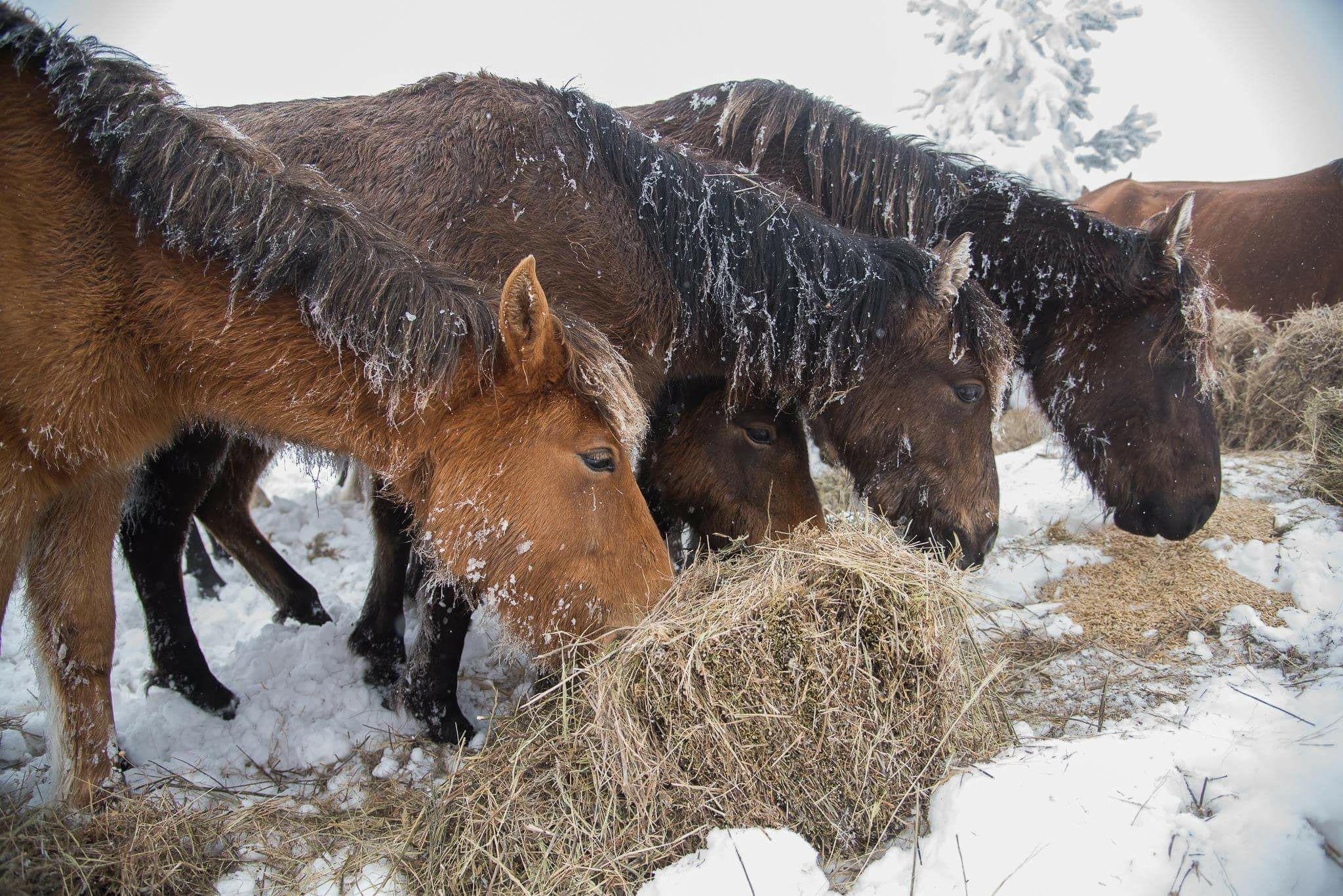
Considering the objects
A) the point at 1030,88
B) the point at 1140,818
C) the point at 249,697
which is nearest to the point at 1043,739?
the point at 1140,818

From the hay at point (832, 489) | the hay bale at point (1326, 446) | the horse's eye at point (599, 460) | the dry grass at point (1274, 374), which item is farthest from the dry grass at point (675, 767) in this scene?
the dry grass at point (1274, 374)

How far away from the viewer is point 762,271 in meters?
3.01

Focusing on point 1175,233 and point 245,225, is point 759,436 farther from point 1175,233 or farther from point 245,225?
point 1175,233

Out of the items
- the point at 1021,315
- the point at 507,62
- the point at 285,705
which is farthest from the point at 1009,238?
the point at 507,62

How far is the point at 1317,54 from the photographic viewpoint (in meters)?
8.45

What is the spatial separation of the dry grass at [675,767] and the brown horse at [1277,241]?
5.95 m

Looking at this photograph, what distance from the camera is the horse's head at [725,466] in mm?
3314

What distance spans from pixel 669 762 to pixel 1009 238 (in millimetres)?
3333

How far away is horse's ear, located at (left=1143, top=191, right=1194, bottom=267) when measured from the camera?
12.5 ft

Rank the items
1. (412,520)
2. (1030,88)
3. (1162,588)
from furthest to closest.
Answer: (1030,88), (1162,588), (412,520)

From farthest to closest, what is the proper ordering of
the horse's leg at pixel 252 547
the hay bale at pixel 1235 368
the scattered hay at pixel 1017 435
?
1. the scattered hay at pixel 1017 435
2. the hay bale at pixel 1235 368
3. the horse's leg at pixel 252 547

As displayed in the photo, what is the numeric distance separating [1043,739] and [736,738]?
1.17 metres

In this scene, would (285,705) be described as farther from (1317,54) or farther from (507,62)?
(507,62)

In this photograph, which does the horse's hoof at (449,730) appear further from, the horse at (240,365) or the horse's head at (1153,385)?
the horse's head at (1153,385)
